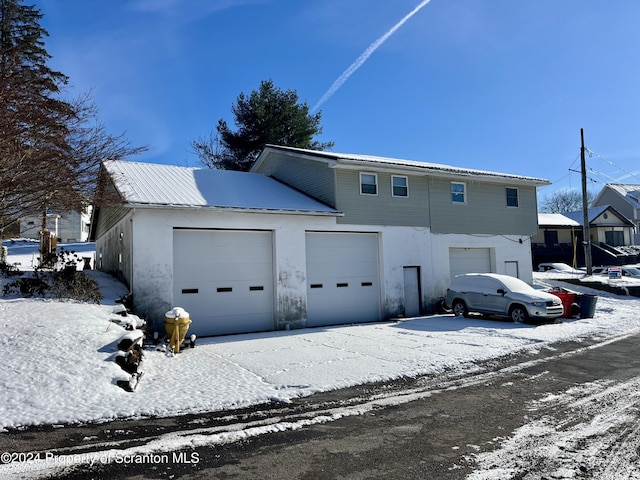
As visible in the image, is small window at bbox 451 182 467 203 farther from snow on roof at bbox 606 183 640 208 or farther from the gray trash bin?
snow on roof at bbox 606 183 640 208

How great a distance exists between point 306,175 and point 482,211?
26.6 feet

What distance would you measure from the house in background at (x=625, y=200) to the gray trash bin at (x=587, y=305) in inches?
1505

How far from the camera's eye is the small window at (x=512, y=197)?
20781mm

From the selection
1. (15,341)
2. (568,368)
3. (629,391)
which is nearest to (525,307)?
(568,368)

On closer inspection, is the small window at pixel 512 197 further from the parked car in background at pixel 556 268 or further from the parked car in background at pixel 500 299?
the parked car in background at pixel 556 268

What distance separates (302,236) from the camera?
579 inches

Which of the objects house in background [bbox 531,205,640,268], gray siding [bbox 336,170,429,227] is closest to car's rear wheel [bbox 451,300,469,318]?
gray siding [bbox 336,170,429,227]

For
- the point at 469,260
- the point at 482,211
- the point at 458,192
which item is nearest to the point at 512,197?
the point at 482,211

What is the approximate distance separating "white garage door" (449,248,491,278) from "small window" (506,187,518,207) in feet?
8.90

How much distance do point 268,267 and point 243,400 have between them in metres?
7.88

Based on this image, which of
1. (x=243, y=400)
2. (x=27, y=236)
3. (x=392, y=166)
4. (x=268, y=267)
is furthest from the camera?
(x=27, y=236)

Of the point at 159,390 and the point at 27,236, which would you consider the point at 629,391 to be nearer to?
the point at 159,390

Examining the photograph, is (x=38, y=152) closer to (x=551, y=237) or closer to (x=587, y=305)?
(x=587, y=305)

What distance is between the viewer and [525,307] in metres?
14.3
